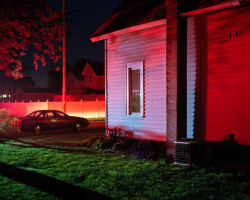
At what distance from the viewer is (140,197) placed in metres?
5.59

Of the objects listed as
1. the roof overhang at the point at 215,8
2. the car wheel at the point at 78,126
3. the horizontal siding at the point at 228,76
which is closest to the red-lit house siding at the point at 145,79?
the horizontal siding at the point at 228,76

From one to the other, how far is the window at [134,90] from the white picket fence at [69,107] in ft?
62.6

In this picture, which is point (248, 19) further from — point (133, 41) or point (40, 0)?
point (40, 0)

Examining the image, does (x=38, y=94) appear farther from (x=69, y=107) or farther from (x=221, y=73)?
(x=221, y=73)

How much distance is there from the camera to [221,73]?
8922 millimetres

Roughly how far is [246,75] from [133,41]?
4.66 meters

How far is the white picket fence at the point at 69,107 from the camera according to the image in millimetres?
29531

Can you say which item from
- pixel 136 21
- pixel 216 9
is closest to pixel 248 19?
pixel 216 9

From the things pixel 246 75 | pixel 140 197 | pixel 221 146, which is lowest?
pixel 140 197

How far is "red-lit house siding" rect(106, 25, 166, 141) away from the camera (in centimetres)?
1063

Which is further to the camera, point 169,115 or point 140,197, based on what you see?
point 169,115

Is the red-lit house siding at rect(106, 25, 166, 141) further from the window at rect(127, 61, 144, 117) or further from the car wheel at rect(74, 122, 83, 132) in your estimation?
the car wheel at rect(74, 122, 83, 132)

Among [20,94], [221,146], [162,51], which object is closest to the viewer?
[221,146]

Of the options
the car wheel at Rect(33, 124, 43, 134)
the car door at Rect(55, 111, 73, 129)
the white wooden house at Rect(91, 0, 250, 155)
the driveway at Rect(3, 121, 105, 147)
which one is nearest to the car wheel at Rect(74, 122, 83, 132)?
the car door at Rect(55, 111, 73, 129)
